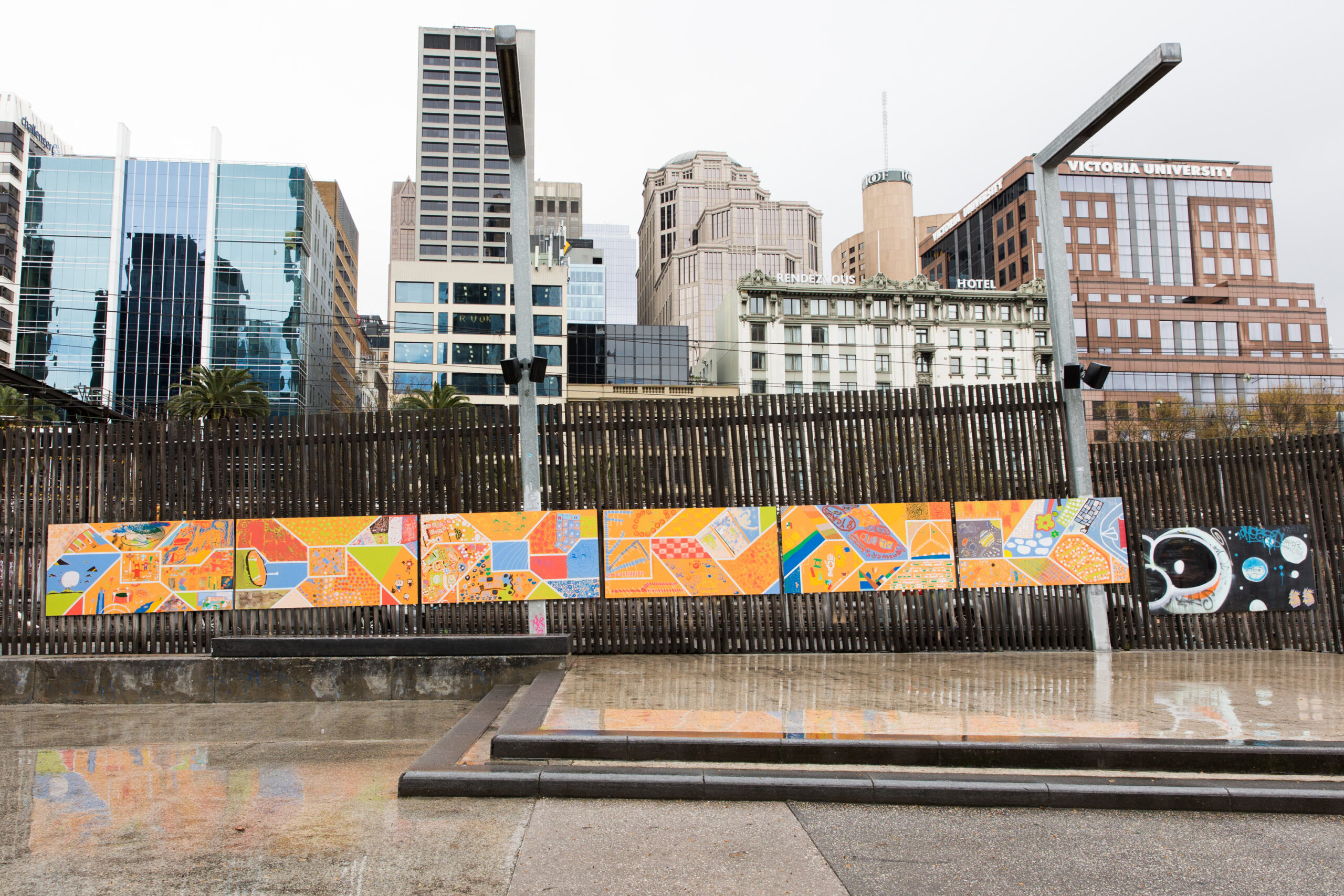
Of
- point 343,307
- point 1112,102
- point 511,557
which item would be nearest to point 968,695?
point 511,557

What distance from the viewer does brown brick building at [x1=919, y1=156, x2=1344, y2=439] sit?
282 feet

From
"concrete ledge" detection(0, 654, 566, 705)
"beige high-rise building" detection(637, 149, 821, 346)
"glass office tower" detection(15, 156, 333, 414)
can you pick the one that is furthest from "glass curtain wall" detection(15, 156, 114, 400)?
"concrete ledge" detection(0, 654, 566, 705)

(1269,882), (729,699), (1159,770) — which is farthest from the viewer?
(729,699)

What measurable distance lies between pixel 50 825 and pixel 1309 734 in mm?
8549

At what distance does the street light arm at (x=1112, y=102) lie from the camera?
891cm

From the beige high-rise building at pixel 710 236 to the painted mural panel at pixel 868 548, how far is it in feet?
427

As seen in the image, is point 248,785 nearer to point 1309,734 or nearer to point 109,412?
point 1309,734

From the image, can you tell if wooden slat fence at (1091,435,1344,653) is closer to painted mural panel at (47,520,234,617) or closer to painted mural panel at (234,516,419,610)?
painted mural panel at (234,516,419,610)

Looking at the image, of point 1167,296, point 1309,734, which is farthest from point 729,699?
point 1167,296

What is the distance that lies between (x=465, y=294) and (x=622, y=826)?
8239 cm

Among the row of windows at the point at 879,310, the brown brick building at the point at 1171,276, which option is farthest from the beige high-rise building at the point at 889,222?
the row of windows at the point at 879,310

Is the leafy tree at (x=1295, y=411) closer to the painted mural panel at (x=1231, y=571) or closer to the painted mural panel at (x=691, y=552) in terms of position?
the painted mural panel at (x=1231, y=571)

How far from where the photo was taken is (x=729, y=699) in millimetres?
7539

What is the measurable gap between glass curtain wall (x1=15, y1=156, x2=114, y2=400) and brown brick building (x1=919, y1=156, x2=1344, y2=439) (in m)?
97.8
